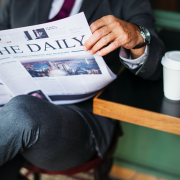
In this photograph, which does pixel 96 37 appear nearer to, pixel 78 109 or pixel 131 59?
pixel 131 59

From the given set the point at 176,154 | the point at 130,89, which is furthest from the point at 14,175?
the point at 176,154

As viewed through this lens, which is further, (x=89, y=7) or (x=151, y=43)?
(x=89, y=7)

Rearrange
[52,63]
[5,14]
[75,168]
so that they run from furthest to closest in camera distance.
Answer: [5,14] < [75,168] < [52,63]

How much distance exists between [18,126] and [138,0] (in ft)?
2.14

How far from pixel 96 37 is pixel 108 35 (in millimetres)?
44

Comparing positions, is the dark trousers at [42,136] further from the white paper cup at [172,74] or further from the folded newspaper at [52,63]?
the white paper cup at [172,74]

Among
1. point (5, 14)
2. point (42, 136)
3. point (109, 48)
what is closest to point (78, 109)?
point (42, 136)

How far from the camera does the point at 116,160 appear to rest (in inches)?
57.1

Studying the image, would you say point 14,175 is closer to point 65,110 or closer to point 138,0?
point 65,110

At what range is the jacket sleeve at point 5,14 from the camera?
43.9 inches

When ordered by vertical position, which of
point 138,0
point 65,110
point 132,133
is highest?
point 138,0

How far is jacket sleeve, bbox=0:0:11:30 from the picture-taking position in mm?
1115

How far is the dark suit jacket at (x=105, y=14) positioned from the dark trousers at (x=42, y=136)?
61 mm

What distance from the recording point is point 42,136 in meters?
0.66
